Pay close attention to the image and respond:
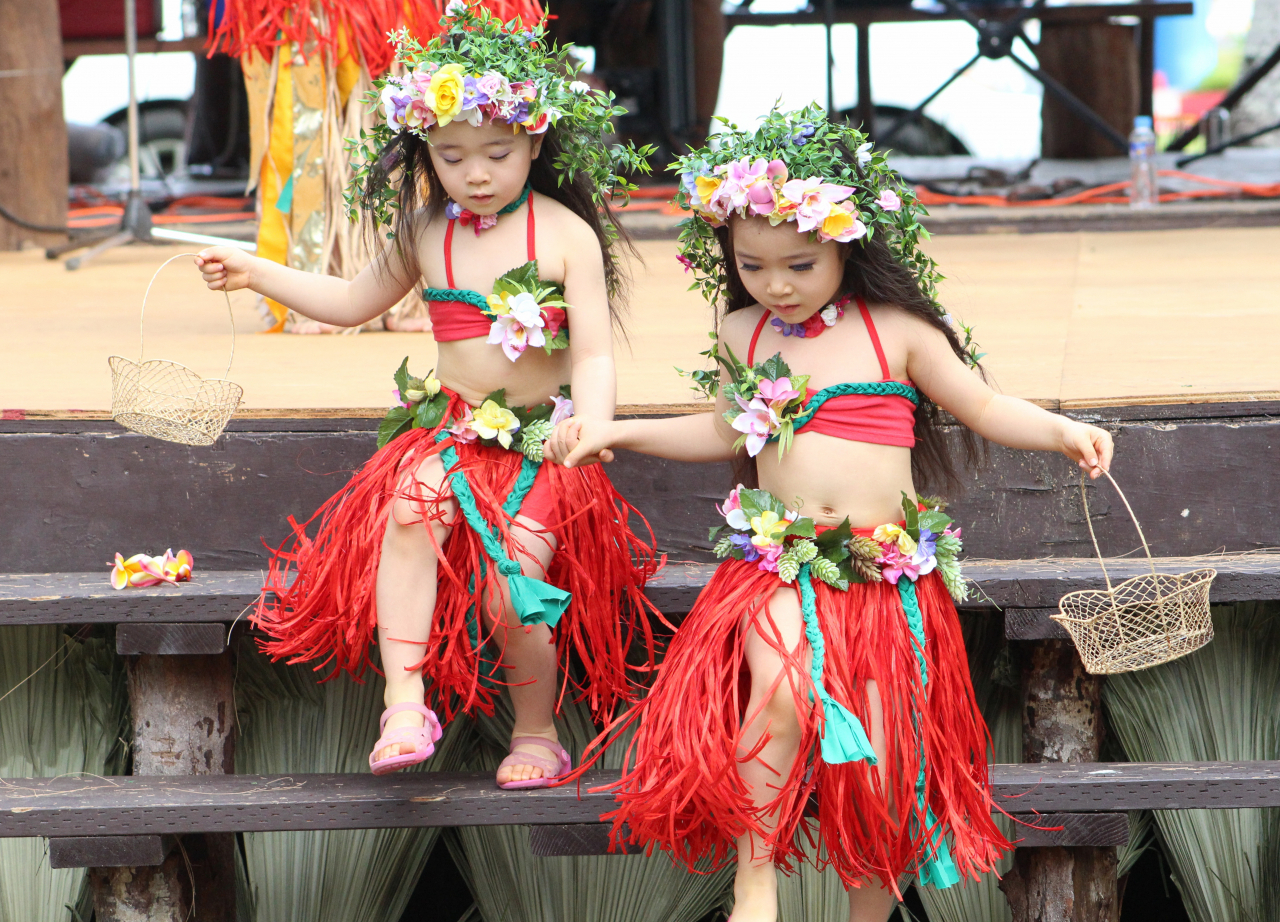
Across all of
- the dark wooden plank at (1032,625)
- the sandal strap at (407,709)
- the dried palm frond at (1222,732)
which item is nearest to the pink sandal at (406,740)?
the sandal strap at (407,709)

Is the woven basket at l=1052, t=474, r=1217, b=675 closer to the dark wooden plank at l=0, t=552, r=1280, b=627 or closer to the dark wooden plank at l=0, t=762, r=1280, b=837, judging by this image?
the dark wooden plank at l=0, t=552, r=1280, b=627

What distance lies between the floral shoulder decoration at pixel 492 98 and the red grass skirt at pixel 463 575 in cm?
38

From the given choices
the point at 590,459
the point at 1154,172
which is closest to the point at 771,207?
the point at 590,459

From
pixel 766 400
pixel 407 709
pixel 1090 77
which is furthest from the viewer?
pixel 1090 77

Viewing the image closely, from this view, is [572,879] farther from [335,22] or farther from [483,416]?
[335,22]

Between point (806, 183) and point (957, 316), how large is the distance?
5.43 ft

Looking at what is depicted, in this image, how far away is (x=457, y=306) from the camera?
1823 mm

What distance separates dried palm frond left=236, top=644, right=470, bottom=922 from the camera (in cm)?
213

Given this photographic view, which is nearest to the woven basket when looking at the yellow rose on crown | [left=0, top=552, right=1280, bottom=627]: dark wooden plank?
[left=0, top=552, right=1280, bottom=627]: dark wooden plank

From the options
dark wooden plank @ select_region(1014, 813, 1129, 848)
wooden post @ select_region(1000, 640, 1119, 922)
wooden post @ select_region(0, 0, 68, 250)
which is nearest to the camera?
dark wooden plank @ select_region(1014, 813, 1129, 848)

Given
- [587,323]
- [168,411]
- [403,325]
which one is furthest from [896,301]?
[403,325]

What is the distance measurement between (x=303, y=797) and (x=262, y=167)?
5.66ft

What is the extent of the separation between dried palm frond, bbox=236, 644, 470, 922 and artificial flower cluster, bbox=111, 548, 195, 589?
0.65 ft

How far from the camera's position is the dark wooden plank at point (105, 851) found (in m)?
1.84
